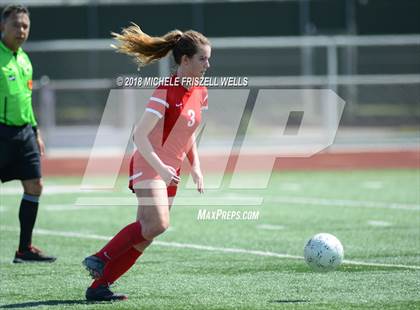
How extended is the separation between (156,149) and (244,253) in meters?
2.46

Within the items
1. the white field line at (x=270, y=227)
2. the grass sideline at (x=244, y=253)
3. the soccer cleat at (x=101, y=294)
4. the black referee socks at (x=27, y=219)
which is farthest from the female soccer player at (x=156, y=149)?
the white field line at (x=270, y=227)

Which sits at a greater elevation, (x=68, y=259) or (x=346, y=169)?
(x=68, y=259)

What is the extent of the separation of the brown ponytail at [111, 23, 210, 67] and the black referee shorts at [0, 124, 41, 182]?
199 cm

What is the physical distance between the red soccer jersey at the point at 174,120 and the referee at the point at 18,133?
90.2 inches

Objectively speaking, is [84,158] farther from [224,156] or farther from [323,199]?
[323,199]

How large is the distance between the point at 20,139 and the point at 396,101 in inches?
530

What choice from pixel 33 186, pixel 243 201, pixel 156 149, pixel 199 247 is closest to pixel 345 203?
pixel 243 201

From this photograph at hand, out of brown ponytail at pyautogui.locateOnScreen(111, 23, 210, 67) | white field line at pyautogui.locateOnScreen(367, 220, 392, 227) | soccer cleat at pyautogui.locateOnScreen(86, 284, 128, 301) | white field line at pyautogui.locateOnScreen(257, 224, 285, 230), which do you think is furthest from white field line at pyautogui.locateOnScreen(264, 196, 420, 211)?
soccer cleat at pyautogui.locateOnScreen(86, 284, 128, 301)

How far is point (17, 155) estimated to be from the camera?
29.1 ft

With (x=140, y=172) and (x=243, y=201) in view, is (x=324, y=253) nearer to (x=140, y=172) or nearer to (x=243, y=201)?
(x=140, y=172)

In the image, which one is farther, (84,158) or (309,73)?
(309,73)

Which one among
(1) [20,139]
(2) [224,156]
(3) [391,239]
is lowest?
(2) [224,156]

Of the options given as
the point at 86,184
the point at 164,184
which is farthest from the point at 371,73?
the point at 164,184

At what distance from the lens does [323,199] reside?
45.1 feet
